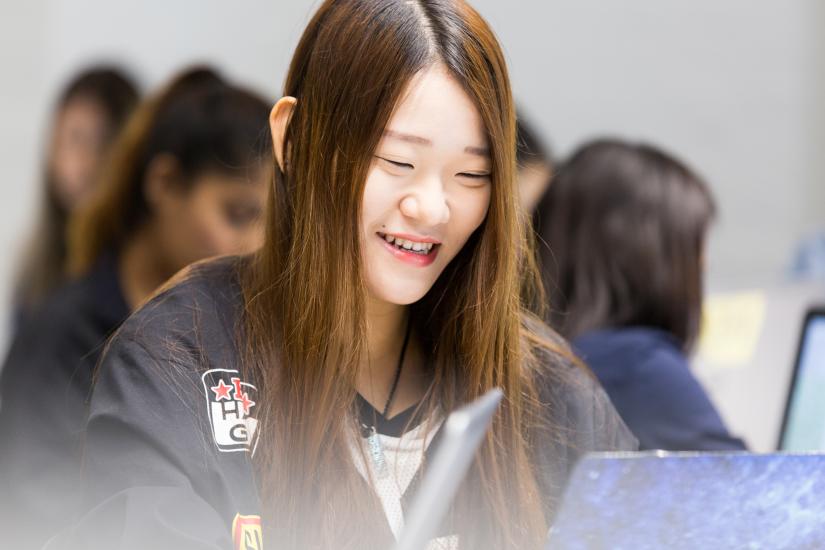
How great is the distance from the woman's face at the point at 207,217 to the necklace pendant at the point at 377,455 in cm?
91

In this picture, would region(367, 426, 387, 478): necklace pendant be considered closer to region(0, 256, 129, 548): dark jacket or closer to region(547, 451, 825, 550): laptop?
region(547, 451, 825, 550): laptop

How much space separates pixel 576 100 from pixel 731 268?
66 centimetres

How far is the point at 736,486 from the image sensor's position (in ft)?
2.73

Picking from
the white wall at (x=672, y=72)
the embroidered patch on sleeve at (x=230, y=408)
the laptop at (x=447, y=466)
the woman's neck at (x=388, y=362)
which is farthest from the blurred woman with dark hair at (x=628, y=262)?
the white wall at (x=672, y=72)

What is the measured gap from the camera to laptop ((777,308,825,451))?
5.64ft

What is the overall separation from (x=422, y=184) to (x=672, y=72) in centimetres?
249

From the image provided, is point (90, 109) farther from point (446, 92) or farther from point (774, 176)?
point (446, 92)

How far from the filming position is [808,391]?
68.3 inches

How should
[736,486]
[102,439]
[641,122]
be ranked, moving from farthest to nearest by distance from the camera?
[641,122] → [102,439] → [736,486]

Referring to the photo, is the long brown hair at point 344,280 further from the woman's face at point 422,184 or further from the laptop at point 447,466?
the laptop at point 447,466

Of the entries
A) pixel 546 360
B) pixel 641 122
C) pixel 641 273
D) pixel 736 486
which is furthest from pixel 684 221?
pixel 641 122

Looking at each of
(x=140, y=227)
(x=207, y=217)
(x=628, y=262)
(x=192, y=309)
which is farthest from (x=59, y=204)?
(x=192, y=309)

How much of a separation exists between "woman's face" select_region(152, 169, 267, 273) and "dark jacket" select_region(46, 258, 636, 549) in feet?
2.72

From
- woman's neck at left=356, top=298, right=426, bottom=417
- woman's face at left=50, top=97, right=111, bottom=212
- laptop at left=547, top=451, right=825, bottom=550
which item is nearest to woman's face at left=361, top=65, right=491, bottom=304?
woman's neck at left=356, top=298, right=426, bottom=417
